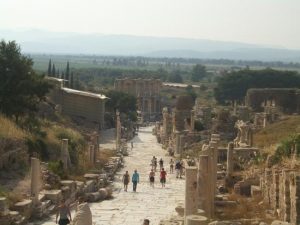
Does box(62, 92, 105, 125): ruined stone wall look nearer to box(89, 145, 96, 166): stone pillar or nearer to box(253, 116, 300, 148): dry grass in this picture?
box(253, 116, 300, 148): dry grass

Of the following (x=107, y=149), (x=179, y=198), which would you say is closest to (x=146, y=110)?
(x=107, y=149)

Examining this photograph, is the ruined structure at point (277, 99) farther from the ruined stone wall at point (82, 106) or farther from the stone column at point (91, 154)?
the stone column at point (91, 154)

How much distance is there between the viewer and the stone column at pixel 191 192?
696 inches

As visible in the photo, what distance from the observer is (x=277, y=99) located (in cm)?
7238

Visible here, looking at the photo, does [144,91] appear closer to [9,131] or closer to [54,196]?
[9,131]

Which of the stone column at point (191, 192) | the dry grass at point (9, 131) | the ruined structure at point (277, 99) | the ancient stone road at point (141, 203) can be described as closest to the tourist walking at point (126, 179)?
the ancient stone road at point (141, 203)

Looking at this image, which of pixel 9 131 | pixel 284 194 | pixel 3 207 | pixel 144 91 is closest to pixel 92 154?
pixel 9 131

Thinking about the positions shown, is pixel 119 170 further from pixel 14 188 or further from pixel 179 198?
pixel 14 188

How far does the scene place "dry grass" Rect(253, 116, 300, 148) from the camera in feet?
126

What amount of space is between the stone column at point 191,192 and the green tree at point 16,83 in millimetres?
14886

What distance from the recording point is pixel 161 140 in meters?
59.1

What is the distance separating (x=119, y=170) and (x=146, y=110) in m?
69.7

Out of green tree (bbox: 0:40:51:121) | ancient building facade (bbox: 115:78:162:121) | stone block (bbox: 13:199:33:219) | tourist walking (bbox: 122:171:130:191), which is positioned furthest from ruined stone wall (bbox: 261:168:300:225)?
ancient building facade (bbox: 115:78:162:121)

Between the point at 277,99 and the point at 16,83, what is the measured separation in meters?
47.0
